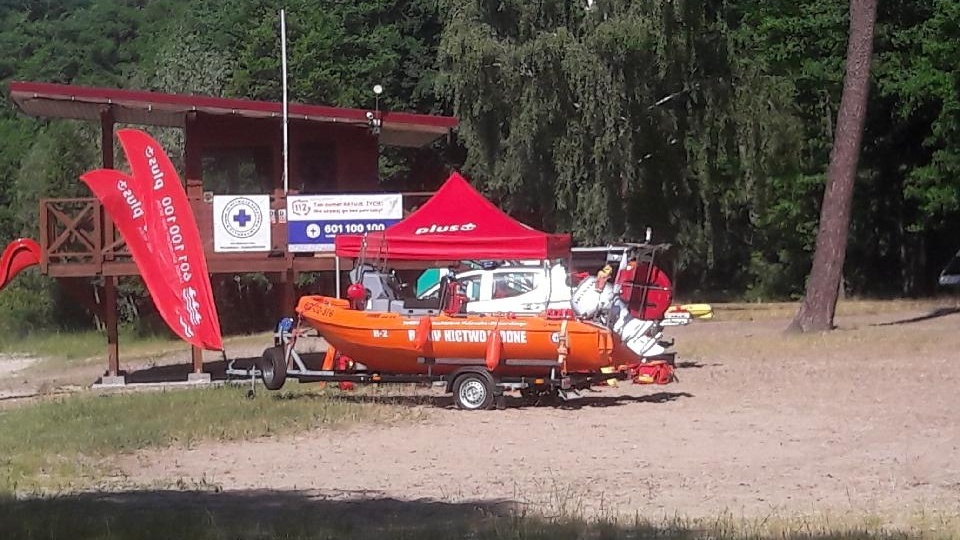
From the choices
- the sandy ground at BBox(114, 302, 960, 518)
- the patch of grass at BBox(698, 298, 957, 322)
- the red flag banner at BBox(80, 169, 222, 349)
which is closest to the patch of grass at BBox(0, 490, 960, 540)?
the sandy ground at BBox(114, 302, 960, 518)

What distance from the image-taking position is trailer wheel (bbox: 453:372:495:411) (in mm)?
21031

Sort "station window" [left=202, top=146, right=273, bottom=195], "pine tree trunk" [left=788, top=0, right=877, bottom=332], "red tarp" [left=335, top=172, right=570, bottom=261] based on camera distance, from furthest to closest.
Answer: "station window" [left=202, top=146, right=273, bottom=195]
"pine tree trunk" [left=788, top=0, right=877, bottom=332]
"red tarp" [left=335, top=172, right=570, bottom=261]

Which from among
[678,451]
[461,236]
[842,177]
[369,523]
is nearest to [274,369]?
[461,236]

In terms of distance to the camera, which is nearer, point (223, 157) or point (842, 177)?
point (842, 177)

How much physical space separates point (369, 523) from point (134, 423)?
9563mm

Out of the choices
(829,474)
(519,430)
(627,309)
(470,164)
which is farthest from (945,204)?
(829,474)

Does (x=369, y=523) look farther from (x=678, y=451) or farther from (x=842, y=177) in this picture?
(x=842, y=177)

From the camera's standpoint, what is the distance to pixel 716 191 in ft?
147

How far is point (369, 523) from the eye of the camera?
Answer: 11.0 meters

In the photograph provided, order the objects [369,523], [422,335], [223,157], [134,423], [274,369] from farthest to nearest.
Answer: [223,157] < [274,369] < [422,335] < [134,423] < [369,523]

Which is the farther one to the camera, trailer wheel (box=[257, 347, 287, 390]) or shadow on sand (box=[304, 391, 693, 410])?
trailer wheel (box=[257, 347, 287, 390])

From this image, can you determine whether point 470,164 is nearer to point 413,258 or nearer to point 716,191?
point 716,191

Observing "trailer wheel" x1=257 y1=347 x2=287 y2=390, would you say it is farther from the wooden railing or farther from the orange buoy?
the wooden railing

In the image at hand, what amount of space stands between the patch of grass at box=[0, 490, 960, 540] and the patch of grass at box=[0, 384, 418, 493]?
8.75 ft
